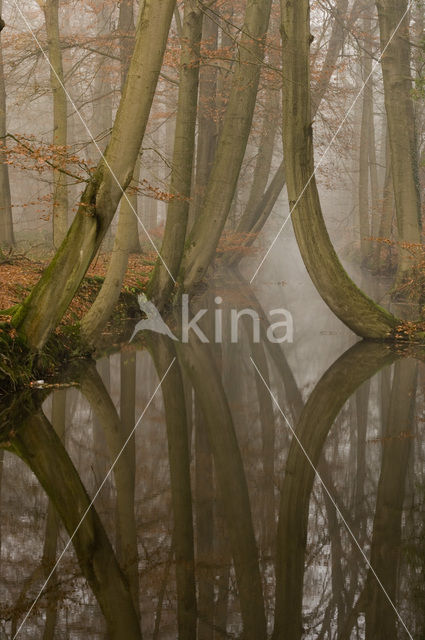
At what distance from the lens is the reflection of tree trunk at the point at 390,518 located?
9.71 feet

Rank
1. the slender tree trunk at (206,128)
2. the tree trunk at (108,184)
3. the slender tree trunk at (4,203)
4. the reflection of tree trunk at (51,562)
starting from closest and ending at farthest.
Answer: the reflection of tree trunk at (51,562)
the tree trunk at (108,184)
the slender tree trunk at (4,203)
the slender tree trunk at (206,128)

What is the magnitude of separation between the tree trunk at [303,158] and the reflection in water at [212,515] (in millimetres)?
3143

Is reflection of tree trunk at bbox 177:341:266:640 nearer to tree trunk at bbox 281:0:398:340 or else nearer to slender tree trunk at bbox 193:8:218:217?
tree trunk at bbox 281:0:398:340

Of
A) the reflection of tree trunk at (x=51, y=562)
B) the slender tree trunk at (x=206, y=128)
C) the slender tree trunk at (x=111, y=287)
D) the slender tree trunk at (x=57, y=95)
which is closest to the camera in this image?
the reflection of tree trunk at (x=51, y=562)

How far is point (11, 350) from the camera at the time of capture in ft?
23.9

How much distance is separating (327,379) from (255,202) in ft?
50.0

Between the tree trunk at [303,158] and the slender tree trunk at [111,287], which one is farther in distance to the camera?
the tree trunk at [303,158]

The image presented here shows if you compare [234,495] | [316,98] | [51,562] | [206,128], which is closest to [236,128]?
[206,128]

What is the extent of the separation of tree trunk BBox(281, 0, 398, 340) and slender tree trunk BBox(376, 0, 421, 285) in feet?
16.1

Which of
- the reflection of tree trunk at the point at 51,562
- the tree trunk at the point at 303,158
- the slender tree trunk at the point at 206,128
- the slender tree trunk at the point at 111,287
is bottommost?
the reflection of tree trunk at the point at 51,562

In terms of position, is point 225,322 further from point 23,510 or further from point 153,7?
point 23,510

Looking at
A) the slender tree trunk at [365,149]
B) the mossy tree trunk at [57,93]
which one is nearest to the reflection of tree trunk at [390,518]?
the mossy tree trunk at [57,93]

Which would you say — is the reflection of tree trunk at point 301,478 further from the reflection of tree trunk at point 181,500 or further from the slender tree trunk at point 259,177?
the slender tree trunk at point 259,177

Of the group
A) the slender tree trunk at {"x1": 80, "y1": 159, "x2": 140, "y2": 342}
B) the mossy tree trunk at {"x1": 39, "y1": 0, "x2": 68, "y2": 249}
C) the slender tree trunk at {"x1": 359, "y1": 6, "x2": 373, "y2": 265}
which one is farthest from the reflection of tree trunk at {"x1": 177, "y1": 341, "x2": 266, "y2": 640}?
the slender tree trunk at {"x1": 359, "y1": 6, "x2": 373, "y2": 265}
